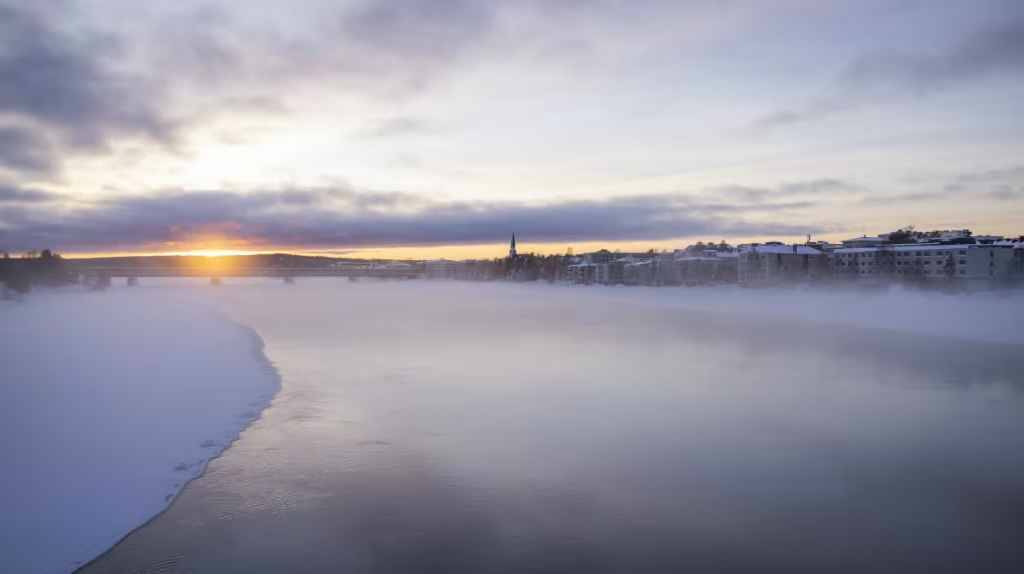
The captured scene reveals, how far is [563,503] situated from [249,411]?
8936 mm

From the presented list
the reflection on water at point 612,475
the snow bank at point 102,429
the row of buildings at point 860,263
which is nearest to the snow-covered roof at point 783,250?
the row of buildings at point 860,263

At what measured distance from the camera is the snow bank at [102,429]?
837 cm

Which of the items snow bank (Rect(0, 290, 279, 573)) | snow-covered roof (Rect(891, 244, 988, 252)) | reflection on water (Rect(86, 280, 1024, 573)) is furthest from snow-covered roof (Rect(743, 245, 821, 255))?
snow bank (Rect(0, 290, 279, 573))

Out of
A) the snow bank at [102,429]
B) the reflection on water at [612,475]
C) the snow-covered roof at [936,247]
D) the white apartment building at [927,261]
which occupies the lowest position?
the reflection on water at [612,475]

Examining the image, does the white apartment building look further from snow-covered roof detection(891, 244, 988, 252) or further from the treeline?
the treeline

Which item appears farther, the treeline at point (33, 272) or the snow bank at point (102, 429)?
the treeline at point (33, 272)

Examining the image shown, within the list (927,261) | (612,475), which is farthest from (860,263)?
(612,475)

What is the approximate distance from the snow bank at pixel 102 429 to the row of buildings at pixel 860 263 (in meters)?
65.2

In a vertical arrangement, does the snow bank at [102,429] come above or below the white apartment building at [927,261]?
below

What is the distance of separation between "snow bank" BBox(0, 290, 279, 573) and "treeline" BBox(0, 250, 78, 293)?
212 feet

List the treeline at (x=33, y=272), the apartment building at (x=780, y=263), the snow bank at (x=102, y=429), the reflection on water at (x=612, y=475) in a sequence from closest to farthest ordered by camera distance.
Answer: the reflection on water at (x=612, y=475) < the snow bank at (x=102, y=429) < the treeline at (x=33, y=272) < the apartment building at (x=780, y=263)

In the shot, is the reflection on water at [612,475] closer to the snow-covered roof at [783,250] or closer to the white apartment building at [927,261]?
the white apartment building at [927,261]

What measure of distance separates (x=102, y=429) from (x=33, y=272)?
95318mm

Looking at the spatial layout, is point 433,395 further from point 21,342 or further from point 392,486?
point 21,342
